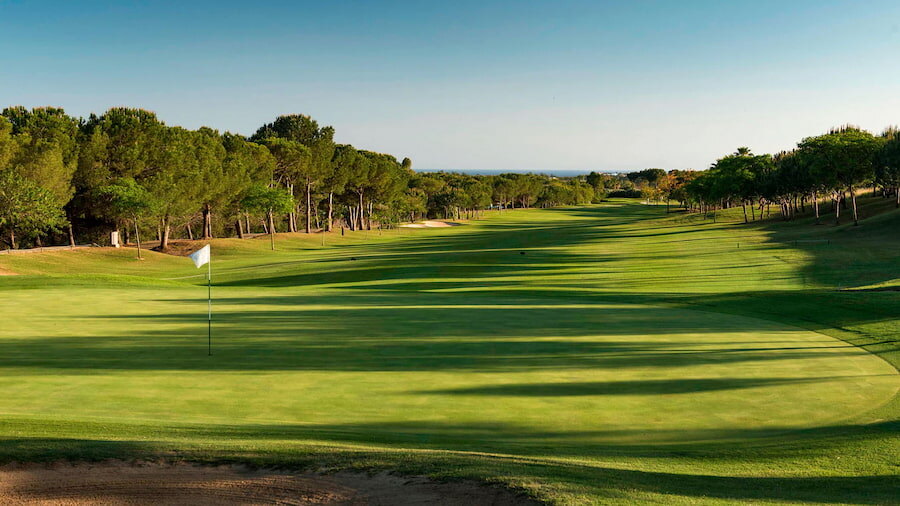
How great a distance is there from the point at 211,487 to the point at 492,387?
21.5 ft

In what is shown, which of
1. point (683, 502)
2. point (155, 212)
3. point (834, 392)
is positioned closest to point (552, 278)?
point (834, 392)

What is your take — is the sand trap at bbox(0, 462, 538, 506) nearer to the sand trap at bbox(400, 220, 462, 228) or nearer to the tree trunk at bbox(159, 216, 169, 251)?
the tree trunk at bbox(159, 216, 169, 251)

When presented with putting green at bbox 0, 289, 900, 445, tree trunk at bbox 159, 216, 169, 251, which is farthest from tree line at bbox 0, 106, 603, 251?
putting green at bbox 0, 289, 900, 445

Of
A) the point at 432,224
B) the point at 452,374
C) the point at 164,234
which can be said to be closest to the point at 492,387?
the point at 452,374

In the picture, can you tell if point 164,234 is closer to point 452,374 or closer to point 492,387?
point 452,374

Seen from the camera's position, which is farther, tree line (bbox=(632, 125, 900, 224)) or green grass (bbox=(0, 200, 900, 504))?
tree line (bbox=(632, 125, 900, 224))

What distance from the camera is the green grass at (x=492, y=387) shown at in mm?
8055

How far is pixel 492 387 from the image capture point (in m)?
12.8

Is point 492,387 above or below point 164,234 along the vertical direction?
below

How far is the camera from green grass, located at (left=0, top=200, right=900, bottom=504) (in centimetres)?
805

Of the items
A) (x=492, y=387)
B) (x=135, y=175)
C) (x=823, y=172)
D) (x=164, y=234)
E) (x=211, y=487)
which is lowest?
(x=492, y=387)

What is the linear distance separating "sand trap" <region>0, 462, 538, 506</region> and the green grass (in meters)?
0.30

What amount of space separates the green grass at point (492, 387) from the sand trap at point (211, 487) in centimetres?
30

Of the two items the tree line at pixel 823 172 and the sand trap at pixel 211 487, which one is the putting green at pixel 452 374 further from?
the tree line at pixel 823 172
